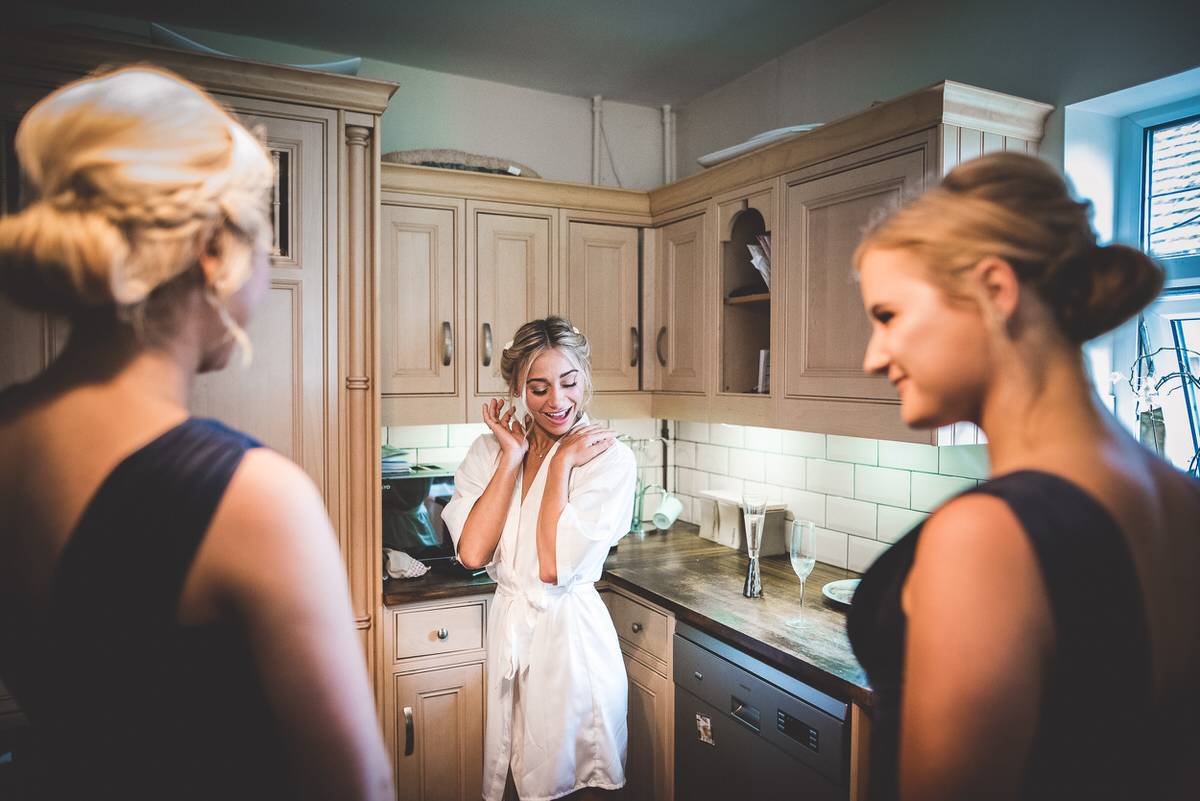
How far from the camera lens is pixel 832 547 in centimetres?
262

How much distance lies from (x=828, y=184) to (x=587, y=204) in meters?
1.10

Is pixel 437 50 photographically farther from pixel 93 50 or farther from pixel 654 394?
pixel 654 394

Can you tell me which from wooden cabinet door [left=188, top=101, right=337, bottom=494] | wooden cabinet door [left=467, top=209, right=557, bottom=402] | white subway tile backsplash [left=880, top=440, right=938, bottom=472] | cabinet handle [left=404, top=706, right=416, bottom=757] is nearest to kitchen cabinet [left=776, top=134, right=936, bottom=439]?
white subway tile backsplash [left=880, top=440, right=938, bottom=472]

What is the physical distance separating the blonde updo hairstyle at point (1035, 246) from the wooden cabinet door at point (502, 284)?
2235 millimetres

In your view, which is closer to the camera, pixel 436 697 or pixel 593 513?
pixel 593 513

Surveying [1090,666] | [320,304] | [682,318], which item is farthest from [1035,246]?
[682,318]

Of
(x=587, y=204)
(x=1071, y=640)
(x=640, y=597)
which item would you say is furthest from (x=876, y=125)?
(x=1071, y=640)

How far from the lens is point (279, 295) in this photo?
2244 mm

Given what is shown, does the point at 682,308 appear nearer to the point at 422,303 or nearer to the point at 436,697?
the point at 422,303

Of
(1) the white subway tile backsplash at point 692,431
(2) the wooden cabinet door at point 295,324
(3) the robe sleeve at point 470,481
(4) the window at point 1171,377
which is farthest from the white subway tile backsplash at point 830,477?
(2) the wooden cabinet door at point 295,324

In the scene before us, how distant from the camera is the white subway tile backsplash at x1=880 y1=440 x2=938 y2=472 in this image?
2234 millimetres

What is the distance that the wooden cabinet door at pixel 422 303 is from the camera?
2652mm

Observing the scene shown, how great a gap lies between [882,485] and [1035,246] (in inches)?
74.6

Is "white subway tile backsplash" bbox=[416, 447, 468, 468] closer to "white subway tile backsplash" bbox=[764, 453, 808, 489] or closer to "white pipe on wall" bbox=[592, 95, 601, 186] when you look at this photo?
"white subway tile backsplash" bbox=[764, 453, 808, 489]
